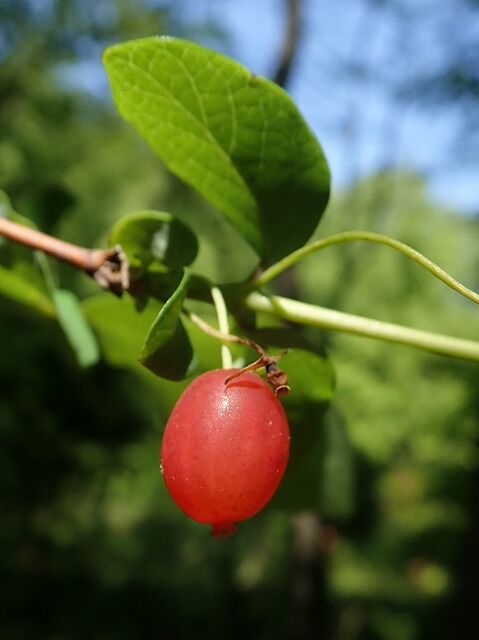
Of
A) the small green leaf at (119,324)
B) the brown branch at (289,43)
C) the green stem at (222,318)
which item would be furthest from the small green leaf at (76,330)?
the brown branch at (289,43)

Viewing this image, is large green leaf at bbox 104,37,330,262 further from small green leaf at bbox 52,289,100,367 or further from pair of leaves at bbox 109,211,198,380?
small green leaf at bbox 52,289,100,367

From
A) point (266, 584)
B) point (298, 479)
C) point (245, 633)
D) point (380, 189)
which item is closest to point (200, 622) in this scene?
point (245, 633)

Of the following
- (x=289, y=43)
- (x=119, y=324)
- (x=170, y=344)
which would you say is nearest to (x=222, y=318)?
(x=170, y=344)

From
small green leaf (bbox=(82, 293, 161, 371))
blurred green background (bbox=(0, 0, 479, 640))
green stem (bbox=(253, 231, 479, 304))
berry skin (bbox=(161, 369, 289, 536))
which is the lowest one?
blurred green background (bbox=(0, 0, 479, 640))

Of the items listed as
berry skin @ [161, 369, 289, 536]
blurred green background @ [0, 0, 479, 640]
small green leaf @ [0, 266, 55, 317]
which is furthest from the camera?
blurred green background @ [0, 0, 479, 640]

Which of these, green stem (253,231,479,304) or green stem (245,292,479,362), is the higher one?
green stem (253,231,479,304)

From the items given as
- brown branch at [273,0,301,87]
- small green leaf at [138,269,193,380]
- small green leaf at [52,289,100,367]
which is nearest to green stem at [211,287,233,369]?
small green leaf at [138,269,193,380]
